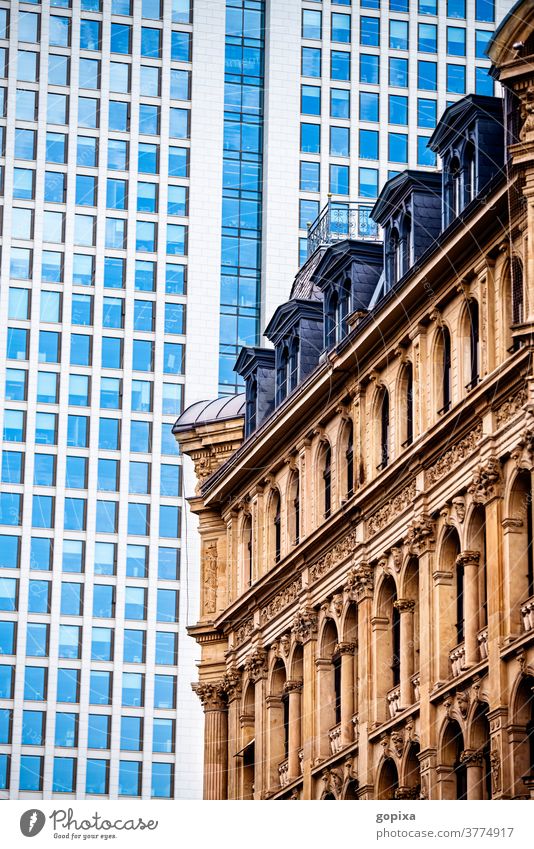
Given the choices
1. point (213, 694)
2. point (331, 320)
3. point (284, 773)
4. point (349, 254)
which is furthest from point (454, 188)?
point (213, 694)

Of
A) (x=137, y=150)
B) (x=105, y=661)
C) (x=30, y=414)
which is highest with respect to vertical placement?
(x=137, y=150)

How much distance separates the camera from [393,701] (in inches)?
2500

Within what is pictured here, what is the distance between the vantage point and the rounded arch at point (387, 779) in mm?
62625

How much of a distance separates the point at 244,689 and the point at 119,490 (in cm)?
2364

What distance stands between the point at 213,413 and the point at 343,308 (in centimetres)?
1270

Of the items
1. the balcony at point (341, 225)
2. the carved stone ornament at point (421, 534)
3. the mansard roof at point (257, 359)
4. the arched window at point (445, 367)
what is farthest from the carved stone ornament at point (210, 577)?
the arched window at point (445, 367)

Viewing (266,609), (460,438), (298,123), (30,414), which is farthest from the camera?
(30,414)

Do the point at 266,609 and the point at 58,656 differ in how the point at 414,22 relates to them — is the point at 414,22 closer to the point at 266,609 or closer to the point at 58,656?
the point at 266,609

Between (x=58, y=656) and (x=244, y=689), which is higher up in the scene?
(x=58, y=656)

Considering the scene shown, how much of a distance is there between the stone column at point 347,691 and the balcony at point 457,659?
7.48 meters

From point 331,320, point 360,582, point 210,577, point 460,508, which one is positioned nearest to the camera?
point 460,508

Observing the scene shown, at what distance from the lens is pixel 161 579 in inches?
3937

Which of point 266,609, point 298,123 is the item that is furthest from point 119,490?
point 266,609

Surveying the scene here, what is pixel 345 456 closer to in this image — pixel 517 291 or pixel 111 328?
pixel 517 291
